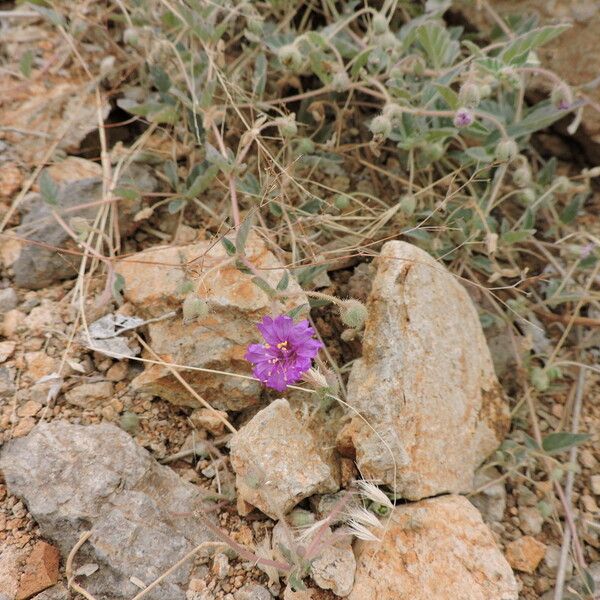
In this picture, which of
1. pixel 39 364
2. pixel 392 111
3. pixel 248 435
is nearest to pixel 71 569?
pixel 248 435

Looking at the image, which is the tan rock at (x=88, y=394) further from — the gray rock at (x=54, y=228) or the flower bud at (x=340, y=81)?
the flower bud at (x=340, y=81)

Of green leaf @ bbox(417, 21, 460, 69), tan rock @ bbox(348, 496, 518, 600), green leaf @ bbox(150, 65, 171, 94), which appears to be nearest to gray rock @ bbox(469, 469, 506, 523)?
tan rock @ bbox(348, 496, 518, 600)

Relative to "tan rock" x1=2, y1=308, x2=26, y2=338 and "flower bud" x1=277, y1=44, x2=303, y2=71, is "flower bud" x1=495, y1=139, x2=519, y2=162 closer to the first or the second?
"flower bud" x1=277, y1=44, x2=303, y2=71

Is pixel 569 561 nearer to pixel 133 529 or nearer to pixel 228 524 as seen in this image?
pixel 228 524

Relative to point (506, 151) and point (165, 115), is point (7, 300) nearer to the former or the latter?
point (165, 115)

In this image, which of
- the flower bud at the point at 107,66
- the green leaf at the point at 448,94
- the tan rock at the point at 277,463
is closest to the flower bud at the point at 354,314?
the tan rock at the point at 277,463

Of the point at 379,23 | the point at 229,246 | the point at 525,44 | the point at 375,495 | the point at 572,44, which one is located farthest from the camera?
the point at 572,44
